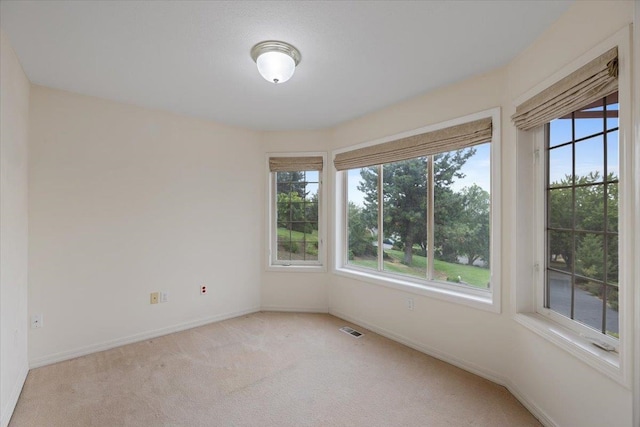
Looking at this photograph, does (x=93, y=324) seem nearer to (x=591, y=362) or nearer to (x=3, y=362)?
(x=3, y=362)

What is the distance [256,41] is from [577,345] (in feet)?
8.66

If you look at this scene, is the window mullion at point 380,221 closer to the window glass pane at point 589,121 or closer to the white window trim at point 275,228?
the white window trim at point 275,228

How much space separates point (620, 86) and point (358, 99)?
1908mm

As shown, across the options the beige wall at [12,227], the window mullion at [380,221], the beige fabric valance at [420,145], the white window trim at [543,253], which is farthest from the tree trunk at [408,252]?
the beige wall at [12,227]

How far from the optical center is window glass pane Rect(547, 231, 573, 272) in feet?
6.07

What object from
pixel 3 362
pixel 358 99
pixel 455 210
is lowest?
pixel 3 362

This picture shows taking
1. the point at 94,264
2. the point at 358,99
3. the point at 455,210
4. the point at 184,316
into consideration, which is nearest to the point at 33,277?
the point at 94,264

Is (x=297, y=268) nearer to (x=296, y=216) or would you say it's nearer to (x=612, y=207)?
(x=296, y=216)

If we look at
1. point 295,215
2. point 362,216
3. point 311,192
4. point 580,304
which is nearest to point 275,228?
point 295,215

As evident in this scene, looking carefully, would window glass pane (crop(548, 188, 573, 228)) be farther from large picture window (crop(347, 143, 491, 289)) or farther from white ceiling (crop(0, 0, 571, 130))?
white ceiling (crop(0, 0, 571, 130))

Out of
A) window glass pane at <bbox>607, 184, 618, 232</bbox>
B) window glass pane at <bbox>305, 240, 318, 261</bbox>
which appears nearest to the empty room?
window glass pane at <bbox>607, 184, 618, 232</bbox>

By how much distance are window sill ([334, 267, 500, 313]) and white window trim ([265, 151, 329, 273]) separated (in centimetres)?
59

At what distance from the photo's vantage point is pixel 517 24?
1.75 meters

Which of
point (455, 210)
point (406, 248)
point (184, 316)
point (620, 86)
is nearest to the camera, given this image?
point (620, 86)
